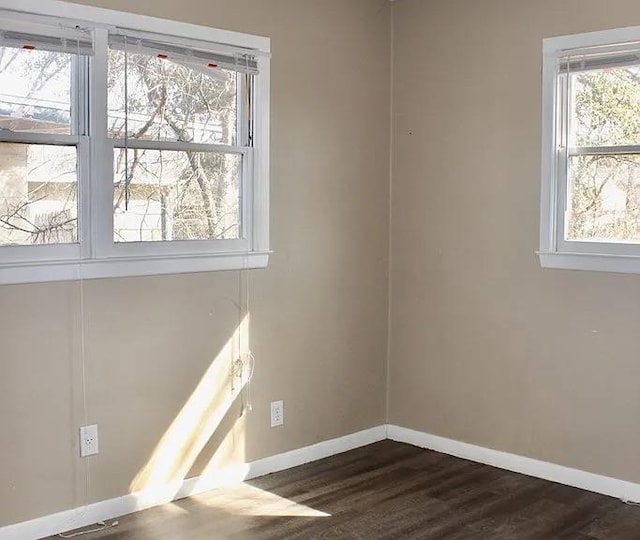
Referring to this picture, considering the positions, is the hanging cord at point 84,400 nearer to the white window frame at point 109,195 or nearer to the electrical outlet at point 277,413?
the white window frame at point 109,195

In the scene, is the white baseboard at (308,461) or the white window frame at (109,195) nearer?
the white window frame at (109,195)

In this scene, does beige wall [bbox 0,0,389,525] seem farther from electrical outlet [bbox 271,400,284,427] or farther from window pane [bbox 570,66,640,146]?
window pane [bbox 570,66,640,146]

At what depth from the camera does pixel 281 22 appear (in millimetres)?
4219

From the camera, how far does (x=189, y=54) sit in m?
3.83

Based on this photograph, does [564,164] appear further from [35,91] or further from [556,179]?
[35,91]

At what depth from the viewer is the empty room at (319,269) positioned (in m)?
3.49

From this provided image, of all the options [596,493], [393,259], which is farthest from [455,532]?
[393,259]

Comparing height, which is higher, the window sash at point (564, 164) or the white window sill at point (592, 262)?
the window sash at point (564, 164)

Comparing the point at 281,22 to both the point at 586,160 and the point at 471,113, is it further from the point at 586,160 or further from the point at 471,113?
the point at 586,160

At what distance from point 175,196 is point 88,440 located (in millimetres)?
1128

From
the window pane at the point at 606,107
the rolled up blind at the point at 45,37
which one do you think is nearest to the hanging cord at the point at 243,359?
the rolled up blind at the point at 45,37

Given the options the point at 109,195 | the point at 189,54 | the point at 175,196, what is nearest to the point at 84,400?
the point at 109,195

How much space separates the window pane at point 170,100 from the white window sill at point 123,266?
538 mm

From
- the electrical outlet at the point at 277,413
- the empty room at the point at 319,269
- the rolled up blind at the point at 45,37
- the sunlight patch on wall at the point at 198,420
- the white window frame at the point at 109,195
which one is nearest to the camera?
the rolled up blind at the point at 45,37
